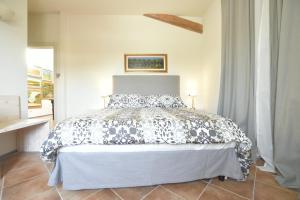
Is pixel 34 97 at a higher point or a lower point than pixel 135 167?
higher

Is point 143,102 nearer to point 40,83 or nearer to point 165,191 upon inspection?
point 165,191

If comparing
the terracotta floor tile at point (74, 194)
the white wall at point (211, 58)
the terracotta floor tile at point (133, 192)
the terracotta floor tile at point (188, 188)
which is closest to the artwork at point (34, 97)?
the terracotta floor tile at point (74, 194)

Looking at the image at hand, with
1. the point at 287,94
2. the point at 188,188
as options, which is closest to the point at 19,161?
the point at 188,188

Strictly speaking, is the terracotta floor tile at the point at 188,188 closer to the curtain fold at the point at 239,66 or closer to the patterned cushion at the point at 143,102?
the curtain fold at the point at 239,66

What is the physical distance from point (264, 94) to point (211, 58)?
1633 millimetres

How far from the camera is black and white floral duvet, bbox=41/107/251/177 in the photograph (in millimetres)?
1282

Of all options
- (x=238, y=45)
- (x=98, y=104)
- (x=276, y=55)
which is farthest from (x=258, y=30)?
(x=98, y=104)

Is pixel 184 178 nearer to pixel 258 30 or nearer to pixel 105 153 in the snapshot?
pixel 105 153

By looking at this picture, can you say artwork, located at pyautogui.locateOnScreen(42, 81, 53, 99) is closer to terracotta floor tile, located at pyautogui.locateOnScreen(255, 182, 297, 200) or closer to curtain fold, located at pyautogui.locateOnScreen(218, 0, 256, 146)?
curtain fold, located at pyautogui.locateOnScreen(218, 0, 256, 146)

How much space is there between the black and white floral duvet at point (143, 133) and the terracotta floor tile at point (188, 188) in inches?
16.7

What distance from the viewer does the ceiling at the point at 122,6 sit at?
3.00 metres

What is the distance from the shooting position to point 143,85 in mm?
3434

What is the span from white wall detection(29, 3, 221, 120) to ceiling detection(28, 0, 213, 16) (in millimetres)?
167

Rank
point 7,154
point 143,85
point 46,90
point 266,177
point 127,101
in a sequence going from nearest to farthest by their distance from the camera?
point 266,177, point 7,154, point 127,101, point 143,85, point 46,90
